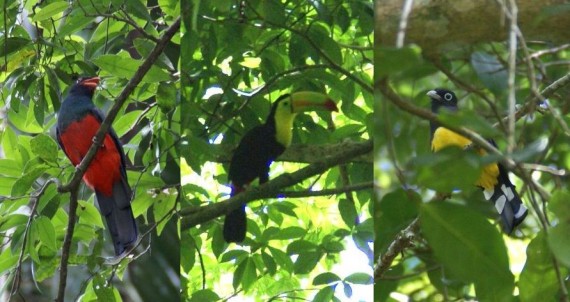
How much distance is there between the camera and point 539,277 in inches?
34.1

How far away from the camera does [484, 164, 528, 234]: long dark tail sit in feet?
3.26

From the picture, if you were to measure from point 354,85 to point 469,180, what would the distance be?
0.88ft

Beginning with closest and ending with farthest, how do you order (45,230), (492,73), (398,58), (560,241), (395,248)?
(398,58), (560,241), (492,73), (395,248), (45,230)

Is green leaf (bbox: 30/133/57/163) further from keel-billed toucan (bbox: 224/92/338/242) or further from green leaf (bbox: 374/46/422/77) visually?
green leaf (bbox: 374/46/422/77)

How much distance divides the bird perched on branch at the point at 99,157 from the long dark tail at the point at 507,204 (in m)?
0.70

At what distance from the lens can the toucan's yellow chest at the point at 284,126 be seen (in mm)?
834

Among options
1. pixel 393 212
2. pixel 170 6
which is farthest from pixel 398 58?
pixel 170 6

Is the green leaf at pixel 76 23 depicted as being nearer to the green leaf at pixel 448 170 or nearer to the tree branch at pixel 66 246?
the tree branch at pixel 66 246

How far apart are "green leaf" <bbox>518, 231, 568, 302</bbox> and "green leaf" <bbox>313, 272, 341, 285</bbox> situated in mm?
190

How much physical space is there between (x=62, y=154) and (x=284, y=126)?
864mm

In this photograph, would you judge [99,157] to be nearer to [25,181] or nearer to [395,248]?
[25,181]

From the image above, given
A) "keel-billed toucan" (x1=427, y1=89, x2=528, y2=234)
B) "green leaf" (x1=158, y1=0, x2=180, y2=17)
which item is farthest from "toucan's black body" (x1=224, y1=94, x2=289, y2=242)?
"green leaf" (x1=158, y1=0, x2=180, y2=17)

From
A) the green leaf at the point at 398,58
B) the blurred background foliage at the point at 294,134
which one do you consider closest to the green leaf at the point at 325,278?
the blurred background foliage at the point at 294,134

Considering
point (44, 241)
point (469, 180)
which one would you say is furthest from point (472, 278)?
point (44, 241)
